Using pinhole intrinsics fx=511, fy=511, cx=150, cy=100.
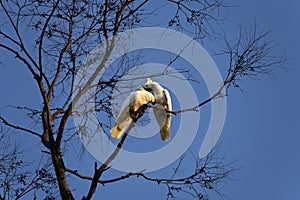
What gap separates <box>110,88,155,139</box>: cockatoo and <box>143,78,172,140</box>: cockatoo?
142mm

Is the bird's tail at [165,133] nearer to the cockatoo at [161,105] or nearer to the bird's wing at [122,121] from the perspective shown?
the cockatoo at [161,105]

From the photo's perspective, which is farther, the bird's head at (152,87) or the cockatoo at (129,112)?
the bird's head at (152,87)

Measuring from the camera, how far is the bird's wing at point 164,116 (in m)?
3.59

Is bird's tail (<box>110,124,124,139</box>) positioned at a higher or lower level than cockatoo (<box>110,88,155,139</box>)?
lower

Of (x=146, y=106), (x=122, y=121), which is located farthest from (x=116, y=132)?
(x=146, y=106)

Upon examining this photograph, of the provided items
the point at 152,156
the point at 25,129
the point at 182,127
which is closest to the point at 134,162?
the point at 152,156

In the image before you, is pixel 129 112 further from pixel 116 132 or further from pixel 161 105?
pixel 161 105

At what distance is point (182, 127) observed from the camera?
11.5 ft

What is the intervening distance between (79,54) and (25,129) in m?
0.58

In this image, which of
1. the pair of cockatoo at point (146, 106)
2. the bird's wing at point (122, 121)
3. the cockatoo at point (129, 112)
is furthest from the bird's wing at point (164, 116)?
the bird's wing at point (122, 121)

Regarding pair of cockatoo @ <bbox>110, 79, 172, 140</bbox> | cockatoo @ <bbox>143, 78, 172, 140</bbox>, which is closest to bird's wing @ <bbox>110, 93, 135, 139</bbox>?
pair of cockatoo @ <bbox>110, 79, 172, 140</bbox>

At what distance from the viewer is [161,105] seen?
3.66 m

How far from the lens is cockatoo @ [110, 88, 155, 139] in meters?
3.38

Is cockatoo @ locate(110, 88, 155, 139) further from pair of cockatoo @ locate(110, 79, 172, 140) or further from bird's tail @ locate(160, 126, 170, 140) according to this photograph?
bird's tail @ locate(160, 126, 170, 140)
